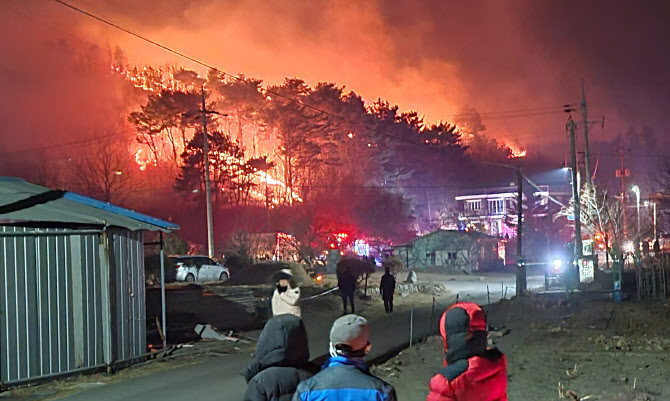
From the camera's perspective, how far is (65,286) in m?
10.4

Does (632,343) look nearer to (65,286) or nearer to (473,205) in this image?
(65,286)

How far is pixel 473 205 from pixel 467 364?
252ft

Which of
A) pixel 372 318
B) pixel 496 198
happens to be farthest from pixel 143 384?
pixel 496 198

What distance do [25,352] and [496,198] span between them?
7103 cm

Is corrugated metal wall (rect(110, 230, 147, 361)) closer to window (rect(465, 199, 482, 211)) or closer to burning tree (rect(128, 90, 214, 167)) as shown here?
burning tree (rect(128, 90, 214, 167))

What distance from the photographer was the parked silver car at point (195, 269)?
112 feet

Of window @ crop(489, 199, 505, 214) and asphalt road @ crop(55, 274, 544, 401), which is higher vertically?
window @ crop(489, 199, 505, 214)

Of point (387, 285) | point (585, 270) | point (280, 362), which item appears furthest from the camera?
point (585, 270)

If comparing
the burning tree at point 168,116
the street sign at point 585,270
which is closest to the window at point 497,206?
the burning tree at point 168,116

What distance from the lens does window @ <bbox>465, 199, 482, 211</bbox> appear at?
256ft

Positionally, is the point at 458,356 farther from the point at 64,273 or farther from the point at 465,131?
the point at 465,131

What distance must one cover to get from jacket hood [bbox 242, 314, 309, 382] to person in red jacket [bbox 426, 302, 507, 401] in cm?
83

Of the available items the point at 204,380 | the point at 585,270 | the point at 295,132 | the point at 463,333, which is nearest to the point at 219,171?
the point at 295,132

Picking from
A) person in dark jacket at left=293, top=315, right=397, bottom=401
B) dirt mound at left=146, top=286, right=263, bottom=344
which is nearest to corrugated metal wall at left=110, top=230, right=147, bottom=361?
dirt mound at left=146, top=286, right=263, bottom=344
